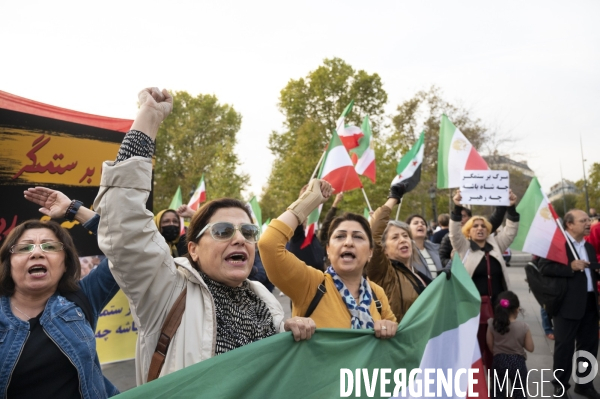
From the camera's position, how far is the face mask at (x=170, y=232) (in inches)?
206

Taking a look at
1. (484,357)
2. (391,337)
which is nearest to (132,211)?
(391,337)

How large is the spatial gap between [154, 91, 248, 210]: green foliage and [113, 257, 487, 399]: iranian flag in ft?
105

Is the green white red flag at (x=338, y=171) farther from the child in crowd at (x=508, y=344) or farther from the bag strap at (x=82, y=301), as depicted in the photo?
the bag strap at (x=82, y=301)

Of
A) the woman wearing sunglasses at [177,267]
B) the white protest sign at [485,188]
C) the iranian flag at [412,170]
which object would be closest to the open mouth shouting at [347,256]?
the woman wearing sunglasses at [177,267]

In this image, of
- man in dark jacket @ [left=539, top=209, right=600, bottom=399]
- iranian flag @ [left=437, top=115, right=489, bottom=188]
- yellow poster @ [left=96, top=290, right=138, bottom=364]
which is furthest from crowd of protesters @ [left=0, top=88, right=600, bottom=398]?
yellow poster @ [left=96, top=290, right=138, bottom=364]

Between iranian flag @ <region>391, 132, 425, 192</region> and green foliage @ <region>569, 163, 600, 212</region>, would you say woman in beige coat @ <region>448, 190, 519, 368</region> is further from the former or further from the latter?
green foliage @ <region>569, 163, 600, 212</region>

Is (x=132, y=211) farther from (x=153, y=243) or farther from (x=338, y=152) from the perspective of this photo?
(x=338, y=152)

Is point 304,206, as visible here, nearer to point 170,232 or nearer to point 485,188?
point 170,232

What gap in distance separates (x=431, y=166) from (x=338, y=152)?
24074mm

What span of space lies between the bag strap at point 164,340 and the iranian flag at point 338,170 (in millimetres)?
4809

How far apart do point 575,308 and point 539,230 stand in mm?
912

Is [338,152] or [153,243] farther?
[338,152]

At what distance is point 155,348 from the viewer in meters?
1.87

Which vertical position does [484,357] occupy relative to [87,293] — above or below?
below
